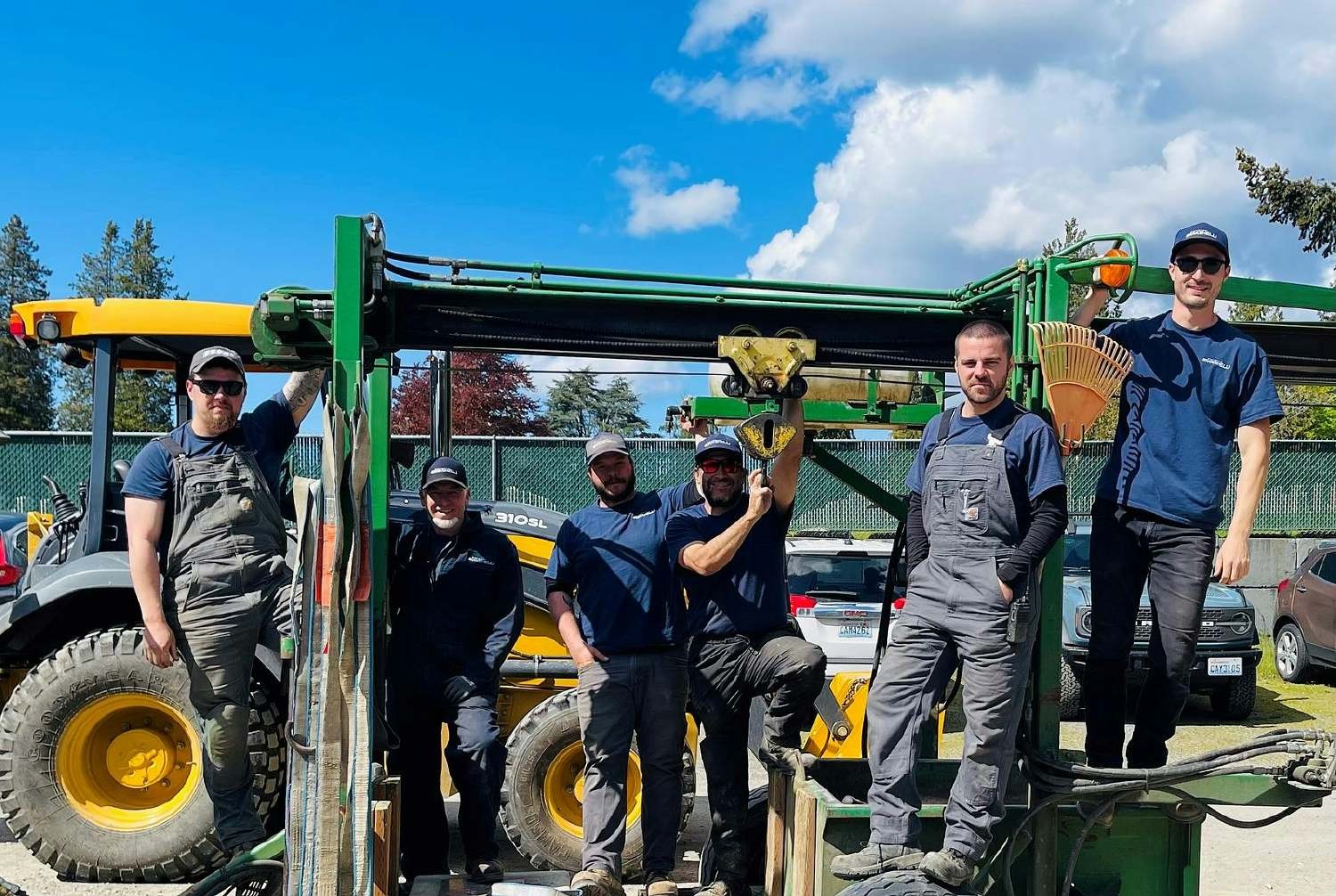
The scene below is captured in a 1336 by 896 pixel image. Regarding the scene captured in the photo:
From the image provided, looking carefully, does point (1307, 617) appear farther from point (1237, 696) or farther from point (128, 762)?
point (128, 762)

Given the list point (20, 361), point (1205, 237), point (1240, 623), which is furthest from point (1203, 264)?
point (20, 361)

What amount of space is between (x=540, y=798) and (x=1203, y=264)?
3.70 m

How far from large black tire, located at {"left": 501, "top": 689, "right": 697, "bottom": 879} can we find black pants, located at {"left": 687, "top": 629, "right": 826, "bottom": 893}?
1.05m

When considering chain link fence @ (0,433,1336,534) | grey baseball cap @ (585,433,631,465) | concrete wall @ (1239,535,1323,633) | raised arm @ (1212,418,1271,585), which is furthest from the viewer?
chain link fence @ (0,433,1336,534)

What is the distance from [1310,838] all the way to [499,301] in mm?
5457

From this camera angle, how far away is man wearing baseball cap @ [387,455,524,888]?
4.74m

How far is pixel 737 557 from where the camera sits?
4.50 metres

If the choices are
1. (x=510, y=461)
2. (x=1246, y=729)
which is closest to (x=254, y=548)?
(x=1246, y=729)

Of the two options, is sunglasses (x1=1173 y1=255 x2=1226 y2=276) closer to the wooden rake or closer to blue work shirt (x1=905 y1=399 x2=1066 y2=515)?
the wooden rake

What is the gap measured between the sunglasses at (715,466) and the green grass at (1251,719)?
390 centimetres

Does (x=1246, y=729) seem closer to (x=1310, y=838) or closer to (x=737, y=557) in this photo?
(x=1310, y=838)

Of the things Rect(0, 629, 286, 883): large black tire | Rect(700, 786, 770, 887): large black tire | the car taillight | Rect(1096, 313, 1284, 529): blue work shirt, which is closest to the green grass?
the car taillight

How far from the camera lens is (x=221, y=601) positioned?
190 inches

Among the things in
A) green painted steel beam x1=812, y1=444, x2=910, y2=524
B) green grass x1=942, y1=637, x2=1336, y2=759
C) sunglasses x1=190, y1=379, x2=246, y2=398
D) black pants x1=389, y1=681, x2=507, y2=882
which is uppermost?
sunglasses x1=190, y1=379, x2=246, y2=398
